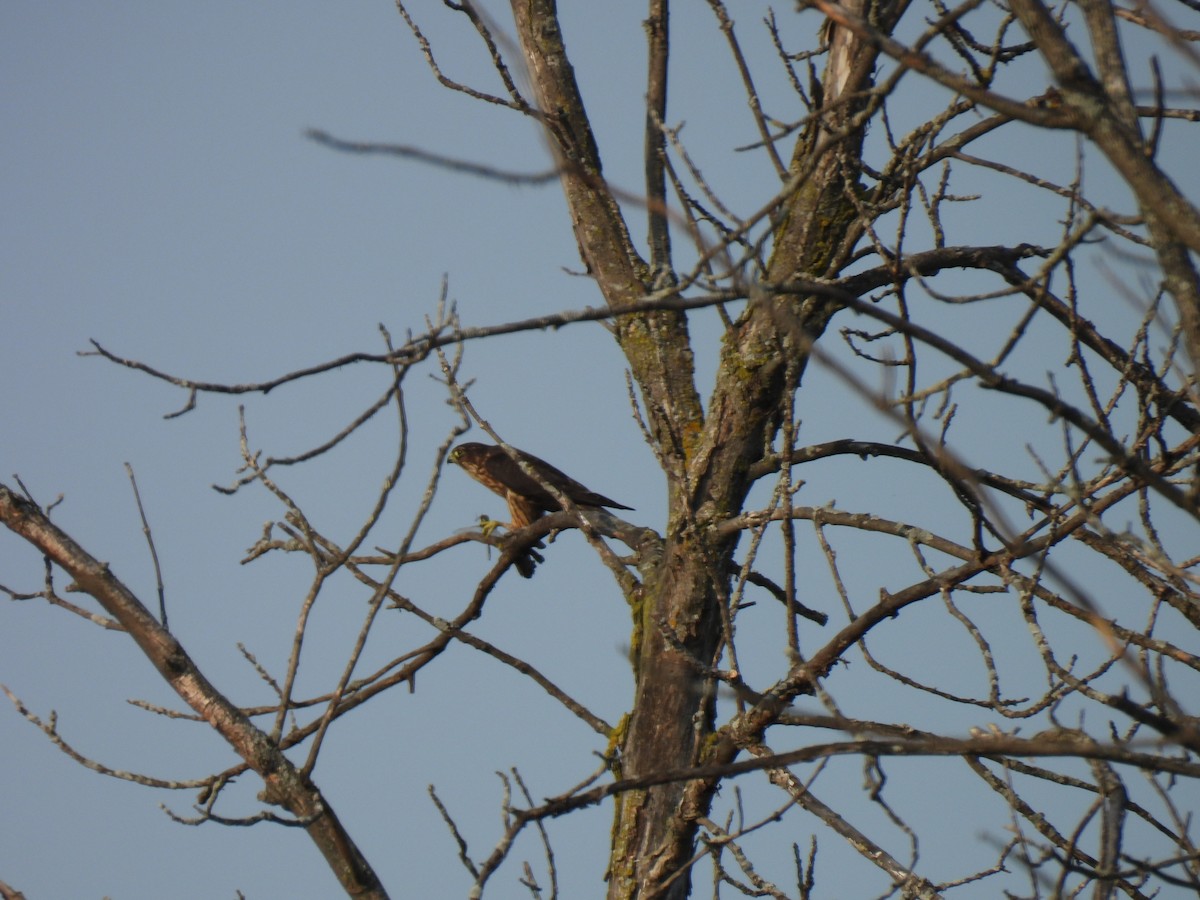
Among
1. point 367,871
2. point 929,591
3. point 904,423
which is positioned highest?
point 929,591

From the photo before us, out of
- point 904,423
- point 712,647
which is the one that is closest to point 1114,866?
point 904,423

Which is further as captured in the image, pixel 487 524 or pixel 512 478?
pixel 512 478

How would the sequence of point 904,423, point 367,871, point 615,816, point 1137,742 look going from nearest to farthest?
point 904,423, point 1137,742, point 367,871, point 615,816

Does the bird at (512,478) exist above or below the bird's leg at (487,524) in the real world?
above

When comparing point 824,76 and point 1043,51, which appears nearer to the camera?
point 1043,51

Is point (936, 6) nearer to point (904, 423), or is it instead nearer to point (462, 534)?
point (904, 423)

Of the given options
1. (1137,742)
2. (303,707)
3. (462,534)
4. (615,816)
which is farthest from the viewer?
(462,534)

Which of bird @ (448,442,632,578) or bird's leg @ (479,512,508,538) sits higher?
bird @ (448,442,632,578)

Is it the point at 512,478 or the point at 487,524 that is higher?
the point at 512,478

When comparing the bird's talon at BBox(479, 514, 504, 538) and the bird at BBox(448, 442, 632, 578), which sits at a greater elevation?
the bird at BBox(448, 442, 632, 578)

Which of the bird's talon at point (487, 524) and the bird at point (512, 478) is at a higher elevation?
the bird at point (512, 478)

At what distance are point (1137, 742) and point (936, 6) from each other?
214 cm

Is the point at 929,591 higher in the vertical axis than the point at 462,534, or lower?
lower

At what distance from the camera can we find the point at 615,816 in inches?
137
